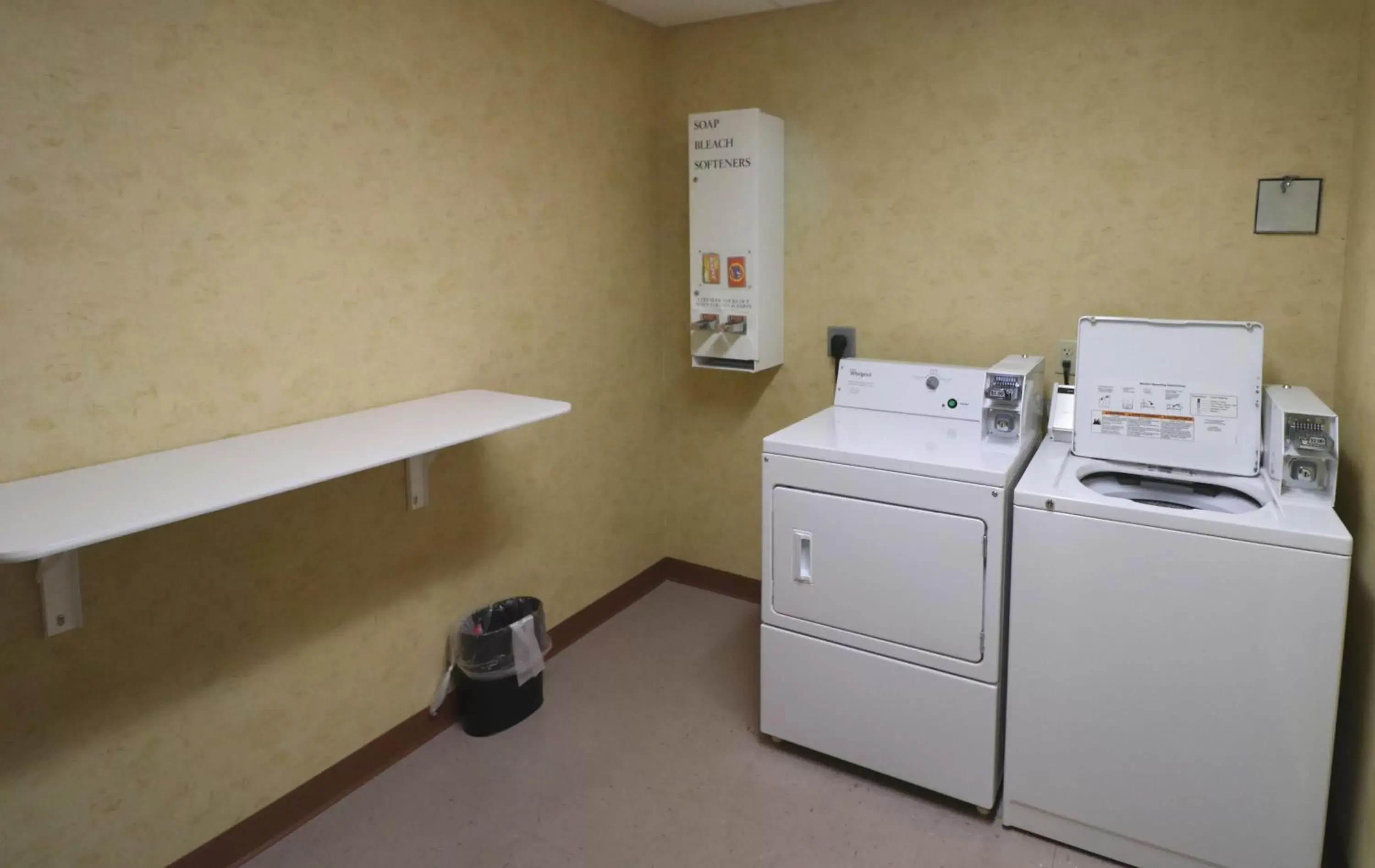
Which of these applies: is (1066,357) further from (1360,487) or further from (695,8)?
(695,8)

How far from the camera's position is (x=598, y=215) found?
299 centimetres

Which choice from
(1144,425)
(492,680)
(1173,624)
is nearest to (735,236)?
Result: (1144,425)

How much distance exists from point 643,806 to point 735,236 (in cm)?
184

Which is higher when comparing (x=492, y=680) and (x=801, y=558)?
(x=801, y=558)

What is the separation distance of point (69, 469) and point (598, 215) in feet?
6.08

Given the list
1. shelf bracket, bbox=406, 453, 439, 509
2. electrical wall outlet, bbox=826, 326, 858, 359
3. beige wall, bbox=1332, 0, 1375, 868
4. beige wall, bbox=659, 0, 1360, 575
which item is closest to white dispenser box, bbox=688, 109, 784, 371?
beige wall, bbox=659, 0, 1360, 575

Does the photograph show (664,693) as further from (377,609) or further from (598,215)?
(598,215)

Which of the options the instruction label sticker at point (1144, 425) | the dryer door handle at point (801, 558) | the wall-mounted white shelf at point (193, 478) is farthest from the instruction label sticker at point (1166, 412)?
the wall-mounted white shelf at point (193, 478)

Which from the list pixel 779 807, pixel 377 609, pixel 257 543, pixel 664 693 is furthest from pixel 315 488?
pixel 779 807

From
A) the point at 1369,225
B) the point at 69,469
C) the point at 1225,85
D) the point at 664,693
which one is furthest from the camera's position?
the point at 664,693

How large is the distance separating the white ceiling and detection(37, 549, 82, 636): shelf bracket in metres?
2.35

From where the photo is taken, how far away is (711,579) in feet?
11.4

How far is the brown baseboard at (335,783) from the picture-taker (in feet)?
6.37

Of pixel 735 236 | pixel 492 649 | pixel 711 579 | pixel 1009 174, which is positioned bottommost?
pixel 711 579
